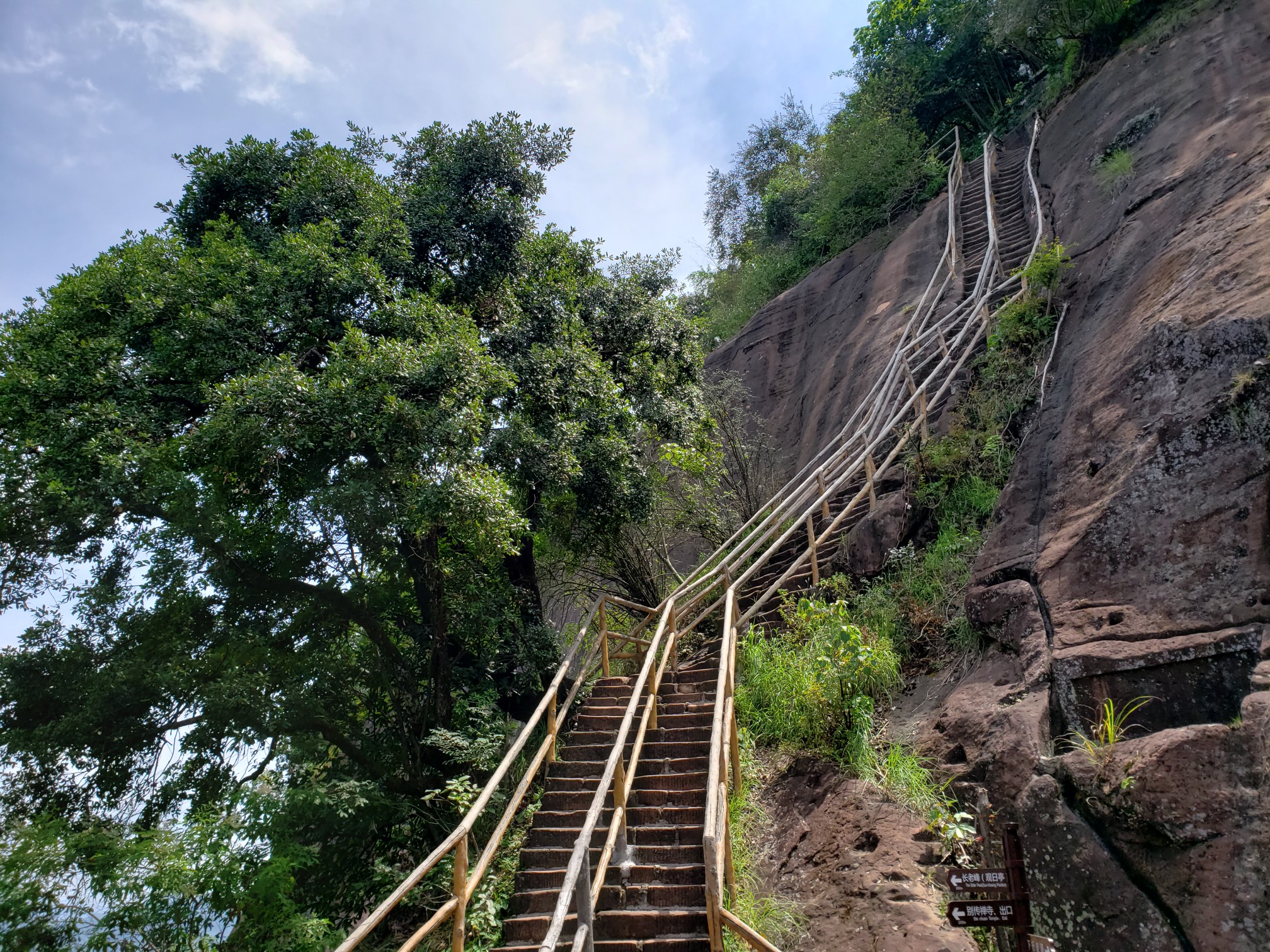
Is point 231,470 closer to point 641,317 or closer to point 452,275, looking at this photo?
point 452,275

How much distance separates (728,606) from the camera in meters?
7.93

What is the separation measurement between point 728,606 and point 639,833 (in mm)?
2479

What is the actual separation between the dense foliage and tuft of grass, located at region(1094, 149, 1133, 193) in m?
4.81

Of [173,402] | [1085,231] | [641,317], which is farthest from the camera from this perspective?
[641,317]

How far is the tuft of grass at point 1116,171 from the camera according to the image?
10031 mm

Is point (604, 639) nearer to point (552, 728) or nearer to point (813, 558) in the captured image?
point (552, 728)

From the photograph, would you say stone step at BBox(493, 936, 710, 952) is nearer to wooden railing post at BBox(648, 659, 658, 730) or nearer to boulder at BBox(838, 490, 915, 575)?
wooden railing post at BBox(648, 659, 658, 730)

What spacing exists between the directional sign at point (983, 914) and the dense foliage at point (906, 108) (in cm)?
1540

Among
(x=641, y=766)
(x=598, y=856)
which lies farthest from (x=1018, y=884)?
(x=641, y=766)

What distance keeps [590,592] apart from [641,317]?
13.3ft

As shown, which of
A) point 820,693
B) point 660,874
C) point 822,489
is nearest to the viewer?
point 660,874

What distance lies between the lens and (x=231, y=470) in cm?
745

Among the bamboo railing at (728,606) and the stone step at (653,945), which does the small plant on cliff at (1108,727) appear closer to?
the bamboo railing at (728,606)

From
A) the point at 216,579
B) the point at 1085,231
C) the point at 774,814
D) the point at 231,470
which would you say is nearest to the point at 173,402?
the point at 231,470
